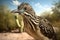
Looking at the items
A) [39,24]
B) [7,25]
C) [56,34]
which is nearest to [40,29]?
[39,24]

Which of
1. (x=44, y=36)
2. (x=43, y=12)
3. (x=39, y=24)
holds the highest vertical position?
(x=43, y=12)

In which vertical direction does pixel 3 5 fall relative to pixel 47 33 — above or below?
above

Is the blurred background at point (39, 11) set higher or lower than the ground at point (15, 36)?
higher

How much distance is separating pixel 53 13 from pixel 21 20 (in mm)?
409

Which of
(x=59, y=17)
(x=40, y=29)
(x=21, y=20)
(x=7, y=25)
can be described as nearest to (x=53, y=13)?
(x=59, y=17)

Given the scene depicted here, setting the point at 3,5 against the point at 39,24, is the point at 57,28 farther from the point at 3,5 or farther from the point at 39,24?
the point at 3,5

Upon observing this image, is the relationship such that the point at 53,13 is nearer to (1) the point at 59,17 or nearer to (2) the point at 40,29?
(1) the point at 59,17

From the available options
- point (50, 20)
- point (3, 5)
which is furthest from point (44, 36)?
point (3, 5)

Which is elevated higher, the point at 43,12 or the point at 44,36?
the point at 43,12

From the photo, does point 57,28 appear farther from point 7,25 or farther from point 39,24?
point 7,25

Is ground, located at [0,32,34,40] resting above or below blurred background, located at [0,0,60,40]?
below

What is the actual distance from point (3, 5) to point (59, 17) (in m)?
0.73

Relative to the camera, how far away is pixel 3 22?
2.39 meters

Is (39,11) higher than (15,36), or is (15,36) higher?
(39,11)
